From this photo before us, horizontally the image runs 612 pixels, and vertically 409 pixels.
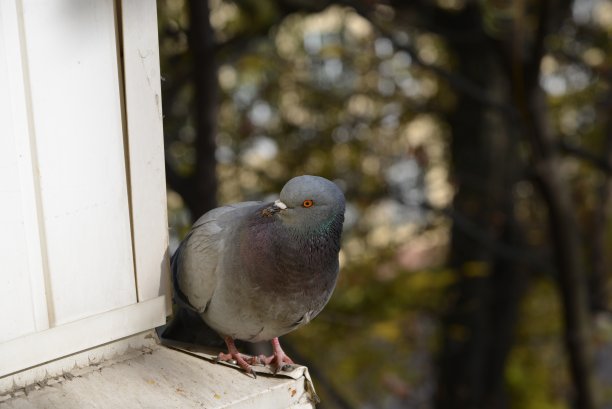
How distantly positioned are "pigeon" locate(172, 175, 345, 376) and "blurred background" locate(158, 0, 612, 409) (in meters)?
2.60

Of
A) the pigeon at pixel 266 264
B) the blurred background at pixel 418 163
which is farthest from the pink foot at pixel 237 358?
the blurred background at pixel 418 163

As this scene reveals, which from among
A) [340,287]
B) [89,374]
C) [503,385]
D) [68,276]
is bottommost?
[503,385]

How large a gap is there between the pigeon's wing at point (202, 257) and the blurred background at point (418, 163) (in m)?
2.57

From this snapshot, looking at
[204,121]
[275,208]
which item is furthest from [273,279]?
[204,121]

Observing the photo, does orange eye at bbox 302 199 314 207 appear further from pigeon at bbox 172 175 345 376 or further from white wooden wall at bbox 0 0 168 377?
white wooden wall at bbox 0 0 168 377

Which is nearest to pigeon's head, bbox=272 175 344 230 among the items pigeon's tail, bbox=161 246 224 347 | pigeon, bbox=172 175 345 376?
pigeon, bbox=172 175 345 376

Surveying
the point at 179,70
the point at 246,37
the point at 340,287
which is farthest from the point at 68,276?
the point at 340,287

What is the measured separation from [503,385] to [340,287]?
1.40 meters

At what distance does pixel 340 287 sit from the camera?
576 centimetres

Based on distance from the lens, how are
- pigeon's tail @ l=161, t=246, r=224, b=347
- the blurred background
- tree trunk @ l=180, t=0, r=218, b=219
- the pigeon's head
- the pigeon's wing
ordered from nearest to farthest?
the pigeon's head → the pigeon's wing → pigeon's tail @ l=161, t=246, r=224, b=347 → tree trunk @ l=180, t=0, r=218, b=219 → the blurred background

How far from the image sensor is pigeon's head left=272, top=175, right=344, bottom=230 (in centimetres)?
158

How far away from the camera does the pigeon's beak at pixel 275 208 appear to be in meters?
1.59

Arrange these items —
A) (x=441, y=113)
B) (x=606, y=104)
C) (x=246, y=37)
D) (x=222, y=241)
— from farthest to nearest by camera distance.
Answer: (x=441, y=113) → (x=606, y=104) → (x=246, y=37) → (x=222, y=241)

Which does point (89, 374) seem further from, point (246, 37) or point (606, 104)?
point (606, 104)
